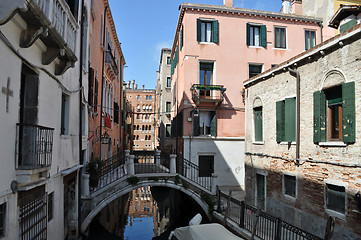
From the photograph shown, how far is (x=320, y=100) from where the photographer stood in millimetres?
9102

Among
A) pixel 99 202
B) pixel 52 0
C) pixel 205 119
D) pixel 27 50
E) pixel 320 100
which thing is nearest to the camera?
pixel 27 50

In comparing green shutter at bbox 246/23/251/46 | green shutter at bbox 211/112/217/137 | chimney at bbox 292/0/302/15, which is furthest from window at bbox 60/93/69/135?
chimney at bbox 292/0/302/15

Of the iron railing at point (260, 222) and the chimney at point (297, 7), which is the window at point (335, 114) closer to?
the iron railing at point (260, 222)

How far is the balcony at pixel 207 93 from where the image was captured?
1761 centimetres

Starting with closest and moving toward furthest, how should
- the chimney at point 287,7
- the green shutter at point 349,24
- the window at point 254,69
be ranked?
the green shutter at point 349,24 → the window at point 254,69 → the chimney at point 287,7

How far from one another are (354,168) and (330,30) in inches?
591

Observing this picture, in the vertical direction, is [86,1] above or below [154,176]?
above

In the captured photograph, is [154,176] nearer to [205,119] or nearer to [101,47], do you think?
[205,119]

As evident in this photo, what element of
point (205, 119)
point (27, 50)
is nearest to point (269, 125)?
point (205, 119)

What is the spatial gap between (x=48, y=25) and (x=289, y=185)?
30.3ft

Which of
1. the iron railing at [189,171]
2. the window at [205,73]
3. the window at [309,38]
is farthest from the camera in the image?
the window at [309,38]

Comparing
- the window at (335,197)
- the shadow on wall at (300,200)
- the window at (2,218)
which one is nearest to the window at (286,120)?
the shadow on wall at (300,200)

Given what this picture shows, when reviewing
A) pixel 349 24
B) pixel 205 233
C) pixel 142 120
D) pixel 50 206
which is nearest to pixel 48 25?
pixel 50 206

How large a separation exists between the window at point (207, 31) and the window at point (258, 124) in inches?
270
